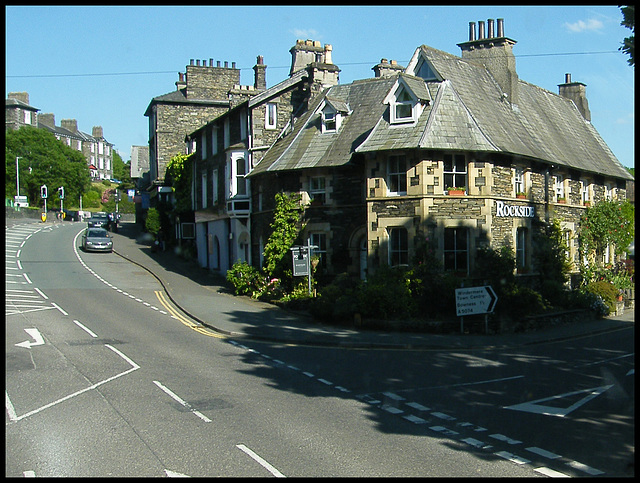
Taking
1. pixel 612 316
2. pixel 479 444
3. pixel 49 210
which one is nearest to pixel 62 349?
pixel 479 444

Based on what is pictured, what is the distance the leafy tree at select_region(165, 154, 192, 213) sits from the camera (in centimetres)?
4734

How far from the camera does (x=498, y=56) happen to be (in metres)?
32.6

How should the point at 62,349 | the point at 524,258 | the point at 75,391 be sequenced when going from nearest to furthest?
1. the point at 75,391
2. the point at 62,349
3. the point at 524,258

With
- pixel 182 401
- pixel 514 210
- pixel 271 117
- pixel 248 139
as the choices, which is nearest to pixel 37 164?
pixel 248 139

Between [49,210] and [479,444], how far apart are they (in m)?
99.6

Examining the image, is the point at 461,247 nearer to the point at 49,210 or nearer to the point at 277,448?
the point at 277,448

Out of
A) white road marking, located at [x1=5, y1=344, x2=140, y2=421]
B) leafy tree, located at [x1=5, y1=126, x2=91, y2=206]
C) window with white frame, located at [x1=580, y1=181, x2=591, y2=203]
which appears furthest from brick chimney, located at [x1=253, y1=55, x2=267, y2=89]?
leafy tree, located at [x1=5, y1=126, x2=91, y2=206]

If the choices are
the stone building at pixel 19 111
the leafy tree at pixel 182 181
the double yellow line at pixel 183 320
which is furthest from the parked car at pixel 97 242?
the stone building at pixel 19 111

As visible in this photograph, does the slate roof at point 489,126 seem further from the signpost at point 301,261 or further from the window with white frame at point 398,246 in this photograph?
the signpost at point 301,261

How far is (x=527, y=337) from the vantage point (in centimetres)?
2238

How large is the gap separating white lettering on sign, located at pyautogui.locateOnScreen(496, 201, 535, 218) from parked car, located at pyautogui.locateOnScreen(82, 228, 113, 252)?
1262 inches

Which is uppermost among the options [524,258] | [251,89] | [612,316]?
[251,89]

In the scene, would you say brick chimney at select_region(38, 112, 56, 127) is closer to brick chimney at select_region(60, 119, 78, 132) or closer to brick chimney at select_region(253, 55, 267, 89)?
brick chimney at select_region(60, 119, 78, 132)

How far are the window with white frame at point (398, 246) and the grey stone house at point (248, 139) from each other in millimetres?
8390
